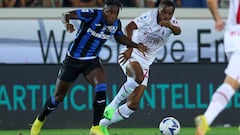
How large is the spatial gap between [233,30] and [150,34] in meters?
4.27

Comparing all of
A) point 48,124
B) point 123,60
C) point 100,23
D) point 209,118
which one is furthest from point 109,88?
point 209,118

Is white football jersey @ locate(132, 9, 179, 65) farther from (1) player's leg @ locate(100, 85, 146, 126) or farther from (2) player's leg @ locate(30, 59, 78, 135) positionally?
(2) player's leg @ locate(30, 59, 78, 135)

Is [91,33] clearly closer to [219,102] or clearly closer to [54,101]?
Result: [54,101]

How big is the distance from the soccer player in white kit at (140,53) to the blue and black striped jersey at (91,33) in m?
0.97

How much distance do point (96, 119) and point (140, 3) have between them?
20.9 feet

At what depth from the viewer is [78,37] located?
12055mm

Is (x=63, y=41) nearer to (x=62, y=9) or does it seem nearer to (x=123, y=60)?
(x=62, y=9)

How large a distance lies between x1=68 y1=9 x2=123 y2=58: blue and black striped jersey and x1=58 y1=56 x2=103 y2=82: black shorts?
9 centimetres

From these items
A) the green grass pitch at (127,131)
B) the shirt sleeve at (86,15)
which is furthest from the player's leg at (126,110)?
the shirt sleeve at (86,15)

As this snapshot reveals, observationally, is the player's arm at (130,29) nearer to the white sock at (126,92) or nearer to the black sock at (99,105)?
the white sock at (126,92)

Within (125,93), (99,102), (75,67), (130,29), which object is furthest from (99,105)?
(130,29)

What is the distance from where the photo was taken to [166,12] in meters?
12.8

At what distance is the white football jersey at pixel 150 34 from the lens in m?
13.2

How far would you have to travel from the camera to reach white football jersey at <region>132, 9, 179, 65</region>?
43.2 ft
